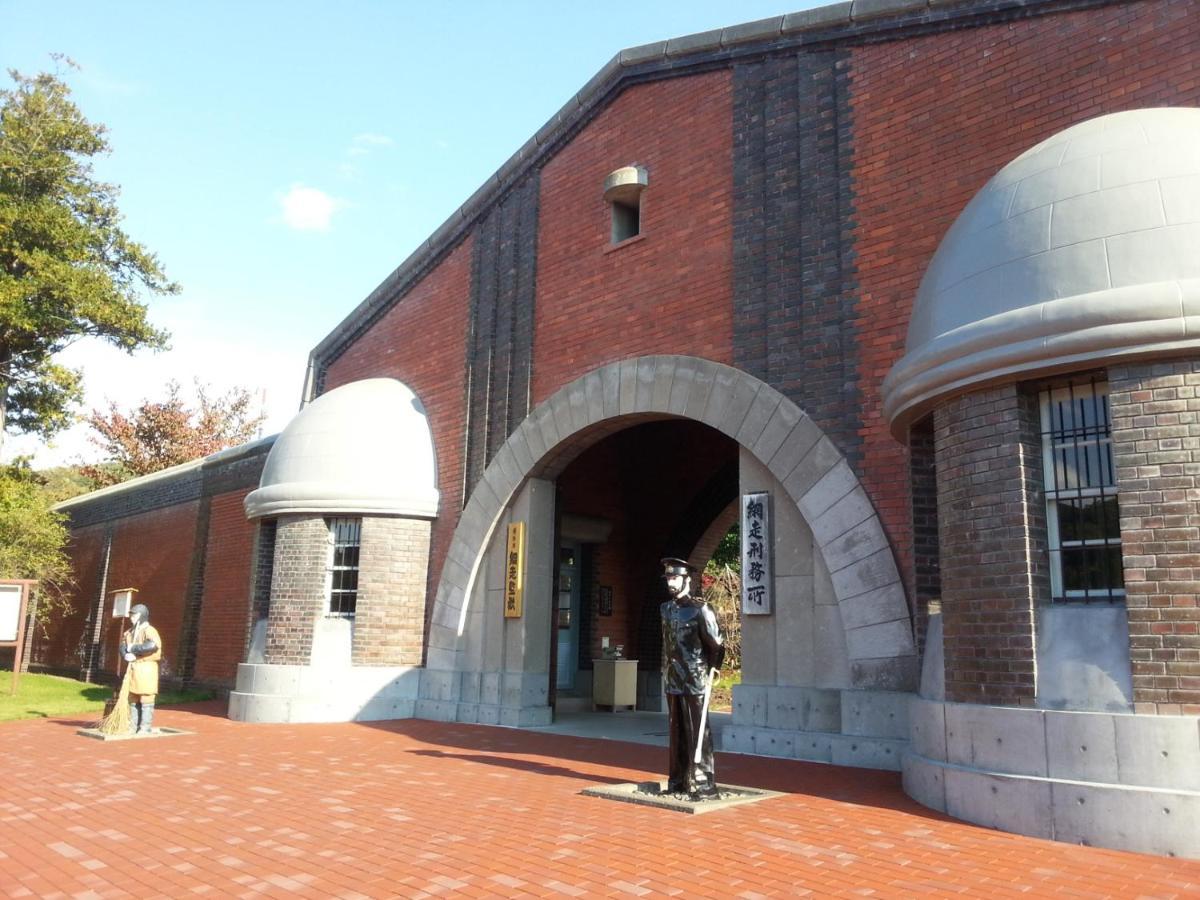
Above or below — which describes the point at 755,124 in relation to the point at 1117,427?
above

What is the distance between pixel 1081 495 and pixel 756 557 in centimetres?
343

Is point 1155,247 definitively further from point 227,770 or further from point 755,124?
point 227,770

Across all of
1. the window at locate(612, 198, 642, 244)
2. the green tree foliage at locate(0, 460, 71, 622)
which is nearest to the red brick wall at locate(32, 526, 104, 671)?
the green tree foliage at locate(0, 460, 71, 622)

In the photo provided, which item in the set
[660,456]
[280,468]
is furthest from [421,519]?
[660,456]

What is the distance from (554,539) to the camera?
12242mm

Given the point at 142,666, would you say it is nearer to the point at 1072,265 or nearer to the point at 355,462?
the point at 355,462

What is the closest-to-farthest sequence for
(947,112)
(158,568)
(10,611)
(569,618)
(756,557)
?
(947,112)
(756,557)
(10,611)
(569,618)
(158,568)

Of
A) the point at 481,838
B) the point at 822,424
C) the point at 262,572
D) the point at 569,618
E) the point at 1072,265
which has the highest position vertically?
the point at 1072,265

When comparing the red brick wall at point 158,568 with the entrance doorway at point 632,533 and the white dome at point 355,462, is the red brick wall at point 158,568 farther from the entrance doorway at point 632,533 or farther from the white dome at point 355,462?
the entrance doorway at point 632,533

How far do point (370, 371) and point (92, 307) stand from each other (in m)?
5.13

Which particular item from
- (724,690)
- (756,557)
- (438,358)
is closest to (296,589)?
(438,358)

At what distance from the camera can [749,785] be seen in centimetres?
736

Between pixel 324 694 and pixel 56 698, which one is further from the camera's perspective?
pixel 56 698

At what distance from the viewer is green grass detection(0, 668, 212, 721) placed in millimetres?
13586
